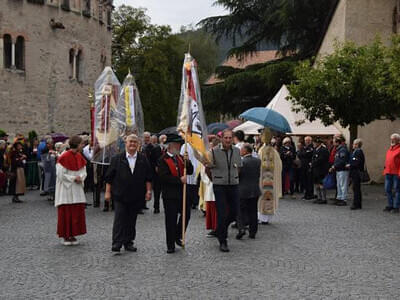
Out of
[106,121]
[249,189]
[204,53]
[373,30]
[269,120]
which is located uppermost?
[204,53]

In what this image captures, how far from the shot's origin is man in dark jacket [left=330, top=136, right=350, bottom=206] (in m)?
15.9

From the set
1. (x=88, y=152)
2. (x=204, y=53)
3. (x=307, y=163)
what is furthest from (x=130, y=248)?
(x=204, y=53)

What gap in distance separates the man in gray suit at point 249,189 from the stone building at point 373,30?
1470 centimetres

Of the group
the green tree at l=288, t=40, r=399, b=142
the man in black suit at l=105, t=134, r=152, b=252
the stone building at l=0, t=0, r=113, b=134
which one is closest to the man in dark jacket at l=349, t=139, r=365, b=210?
the green tree at l=288, t=40, r=399, b=142

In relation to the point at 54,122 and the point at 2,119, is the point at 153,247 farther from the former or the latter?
the point at 54,122

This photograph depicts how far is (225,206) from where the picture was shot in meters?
9.30

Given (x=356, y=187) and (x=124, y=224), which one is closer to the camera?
(x=124, y=224)

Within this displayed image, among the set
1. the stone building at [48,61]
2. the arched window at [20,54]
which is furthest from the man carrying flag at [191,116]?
the arched window at [20,54]

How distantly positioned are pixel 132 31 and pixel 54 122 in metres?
19.0

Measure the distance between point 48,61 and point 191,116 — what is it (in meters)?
25.3

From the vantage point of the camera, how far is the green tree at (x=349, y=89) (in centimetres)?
1842

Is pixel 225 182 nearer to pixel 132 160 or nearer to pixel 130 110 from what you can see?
pixel 132 160

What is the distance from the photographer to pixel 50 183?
55.1 ft

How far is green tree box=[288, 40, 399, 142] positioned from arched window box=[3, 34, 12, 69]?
17304 millimetres
